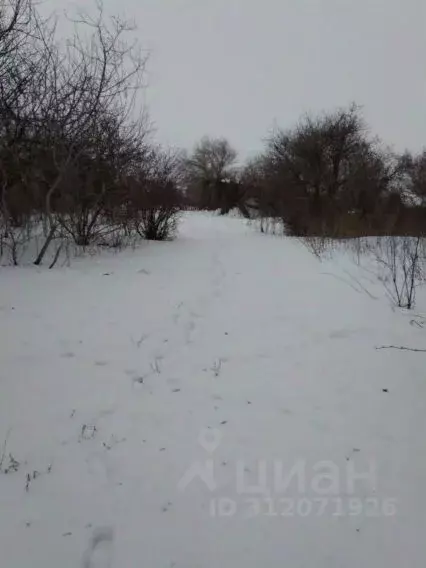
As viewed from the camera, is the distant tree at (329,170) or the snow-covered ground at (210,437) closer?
the snow-covered ground at (210,437)

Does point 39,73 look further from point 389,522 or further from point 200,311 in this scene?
point 389,522

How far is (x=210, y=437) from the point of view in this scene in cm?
221

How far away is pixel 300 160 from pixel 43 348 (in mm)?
18890

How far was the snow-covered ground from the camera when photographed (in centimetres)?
158

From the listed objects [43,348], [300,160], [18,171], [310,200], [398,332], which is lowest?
[43,348]

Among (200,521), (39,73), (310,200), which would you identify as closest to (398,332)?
(200,521)

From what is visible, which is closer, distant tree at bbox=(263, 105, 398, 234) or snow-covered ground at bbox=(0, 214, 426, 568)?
snow-covered ground at bbox=(0, 214, 426, 568)

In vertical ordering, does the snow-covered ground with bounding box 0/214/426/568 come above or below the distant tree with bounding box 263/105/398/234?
below

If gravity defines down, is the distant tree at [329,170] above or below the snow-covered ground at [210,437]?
above

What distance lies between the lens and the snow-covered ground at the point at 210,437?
158 cm

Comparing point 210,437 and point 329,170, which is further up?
point 329,170

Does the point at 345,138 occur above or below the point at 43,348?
above

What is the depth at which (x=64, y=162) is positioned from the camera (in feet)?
21.7

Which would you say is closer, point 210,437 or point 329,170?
point 210,437
